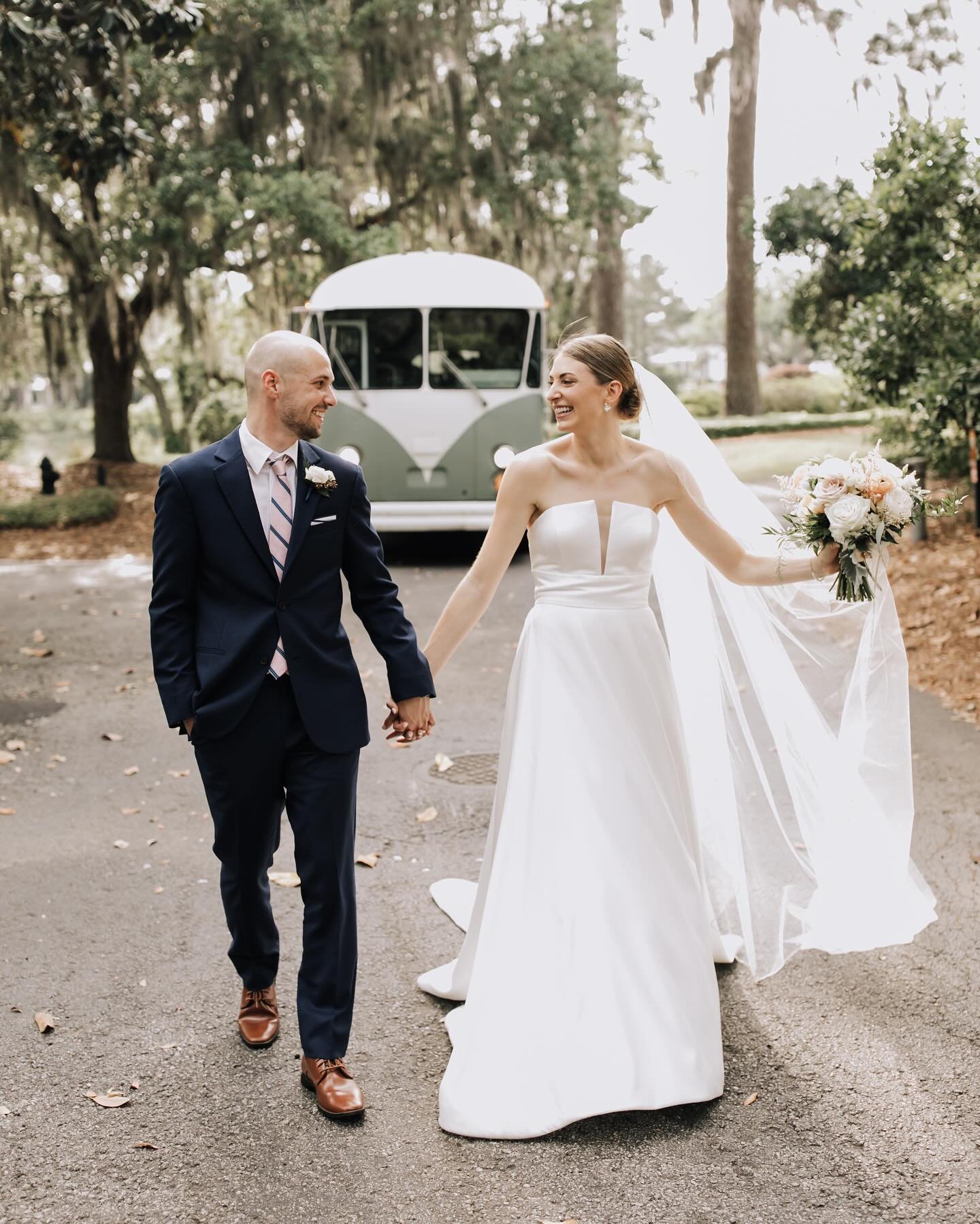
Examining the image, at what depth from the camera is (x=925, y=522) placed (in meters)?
13.6

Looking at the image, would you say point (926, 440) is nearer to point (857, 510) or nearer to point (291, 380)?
point (857, 510)

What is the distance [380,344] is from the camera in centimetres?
1374

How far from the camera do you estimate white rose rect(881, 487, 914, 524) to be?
388cm

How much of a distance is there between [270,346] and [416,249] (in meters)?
18.3

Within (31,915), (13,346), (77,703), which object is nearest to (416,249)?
(13,346)

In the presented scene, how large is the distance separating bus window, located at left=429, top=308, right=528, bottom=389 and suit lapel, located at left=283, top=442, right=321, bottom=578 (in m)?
10.5

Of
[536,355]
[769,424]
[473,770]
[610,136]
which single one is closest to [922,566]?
[536,355]

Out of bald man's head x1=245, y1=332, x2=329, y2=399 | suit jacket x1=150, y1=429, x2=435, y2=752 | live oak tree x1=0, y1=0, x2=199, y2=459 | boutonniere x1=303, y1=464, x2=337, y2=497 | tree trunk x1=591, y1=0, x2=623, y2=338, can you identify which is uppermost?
tree trunk x1=591, y1=0, x2=623, y2=338

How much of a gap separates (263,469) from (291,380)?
0.92ft

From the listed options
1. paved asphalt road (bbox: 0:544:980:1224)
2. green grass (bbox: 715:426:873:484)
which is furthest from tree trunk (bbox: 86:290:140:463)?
paved asphalt road (bbox: 0:544:980:1224)

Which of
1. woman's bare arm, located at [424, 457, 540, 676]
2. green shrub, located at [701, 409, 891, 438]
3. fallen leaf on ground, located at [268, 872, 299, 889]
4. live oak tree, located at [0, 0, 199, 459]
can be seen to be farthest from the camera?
green shrub, located at [701, 409, 891, 438]

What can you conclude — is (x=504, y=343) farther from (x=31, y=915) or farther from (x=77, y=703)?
(x=31, y=915)

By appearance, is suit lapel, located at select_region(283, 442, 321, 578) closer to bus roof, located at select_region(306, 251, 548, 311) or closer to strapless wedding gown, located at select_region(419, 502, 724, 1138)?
strapless wedding gown, located at select_region(419, 502, 724, 1138)

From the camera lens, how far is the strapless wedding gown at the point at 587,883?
3.42 metres
